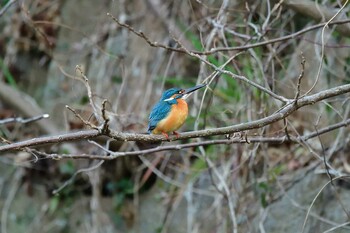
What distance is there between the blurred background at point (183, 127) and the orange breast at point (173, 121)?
476 mm

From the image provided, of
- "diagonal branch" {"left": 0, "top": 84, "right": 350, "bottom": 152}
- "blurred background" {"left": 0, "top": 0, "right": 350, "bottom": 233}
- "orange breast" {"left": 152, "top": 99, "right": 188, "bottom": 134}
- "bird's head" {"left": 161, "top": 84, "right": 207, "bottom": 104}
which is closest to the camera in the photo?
"diagonal branch" {"left": 0, "top": 84, "right": 350, "bottom": 152}

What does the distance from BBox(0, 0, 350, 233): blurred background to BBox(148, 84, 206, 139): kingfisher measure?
415mm

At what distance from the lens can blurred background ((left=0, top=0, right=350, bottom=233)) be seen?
3396 mm

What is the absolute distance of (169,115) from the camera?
2574 millimetres

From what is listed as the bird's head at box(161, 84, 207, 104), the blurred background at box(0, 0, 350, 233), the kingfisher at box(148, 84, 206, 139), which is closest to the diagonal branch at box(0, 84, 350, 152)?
the kingfisher at box(148, 84, 206, 139)

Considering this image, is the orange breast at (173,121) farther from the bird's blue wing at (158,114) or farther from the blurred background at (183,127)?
the blurred background at (183,127)

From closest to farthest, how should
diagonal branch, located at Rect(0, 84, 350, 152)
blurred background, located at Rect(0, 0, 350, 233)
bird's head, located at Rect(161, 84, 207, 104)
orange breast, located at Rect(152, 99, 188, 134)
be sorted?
1. diagonal branch, located at Rect(0, 84, 350, 152)
2. orange breast, located at Rect(152, 99, 188, 134)
3. bird's head, located at Rect(161, 84, 207, 104)
4. blurred background, located at Rect(0, 0, 350, 233)

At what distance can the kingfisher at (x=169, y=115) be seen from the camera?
255 centimetres

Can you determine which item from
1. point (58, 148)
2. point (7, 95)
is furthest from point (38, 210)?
point (7, 95)

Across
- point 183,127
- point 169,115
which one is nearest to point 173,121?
point 169,115

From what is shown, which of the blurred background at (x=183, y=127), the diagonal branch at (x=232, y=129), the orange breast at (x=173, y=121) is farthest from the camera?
the blurred background at (x=183, y=127)

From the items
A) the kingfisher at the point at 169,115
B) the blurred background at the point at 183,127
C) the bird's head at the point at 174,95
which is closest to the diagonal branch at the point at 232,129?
the kingfisher at the point at 169,115

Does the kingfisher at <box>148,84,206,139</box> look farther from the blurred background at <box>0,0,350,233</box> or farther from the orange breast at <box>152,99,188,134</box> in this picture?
the blurred background at <box>0,0,350,233</box>

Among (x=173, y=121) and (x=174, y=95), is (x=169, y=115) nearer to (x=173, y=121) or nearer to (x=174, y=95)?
(x=173, y=121)
